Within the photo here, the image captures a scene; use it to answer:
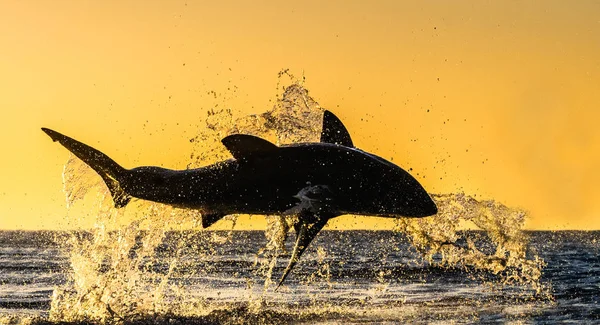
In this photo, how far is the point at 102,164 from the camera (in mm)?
15312

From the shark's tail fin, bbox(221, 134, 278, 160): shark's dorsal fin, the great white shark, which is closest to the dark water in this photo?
the shark's tail fin

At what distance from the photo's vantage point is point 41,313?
2492cm

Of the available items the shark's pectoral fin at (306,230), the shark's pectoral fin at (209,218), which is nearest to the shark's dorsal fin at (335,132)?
the shark's pectoral fin at (306,230)

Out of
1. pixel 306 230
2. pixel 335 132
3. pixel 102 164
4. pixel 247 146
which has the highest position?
pixel 335 132

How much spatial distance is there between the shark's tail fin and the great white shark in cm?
124

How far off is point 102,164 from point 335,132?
4.04 m

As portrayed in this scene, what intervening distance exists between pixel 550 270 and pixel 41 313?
111 ft

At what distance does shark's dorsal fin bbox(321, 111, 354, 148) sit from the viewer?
1476 centimetres

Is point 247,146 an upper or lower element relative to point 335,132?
lower

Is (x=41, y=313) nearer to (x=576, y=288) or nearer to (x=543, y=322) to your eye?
(x=543, y=322)

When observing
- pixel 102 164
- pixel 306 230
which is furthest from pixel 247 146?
pixel 102 164

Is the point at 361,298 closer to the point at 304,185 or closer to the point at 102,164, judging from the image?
the point at 102,164

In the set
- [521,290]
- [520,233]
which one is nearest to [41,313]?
[520,233]

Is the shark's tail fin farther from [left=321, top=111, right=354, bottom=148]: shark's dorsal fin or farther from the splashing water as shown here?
[left=321, top=111, right=354, bottom=148]: shark's dorsal fin
